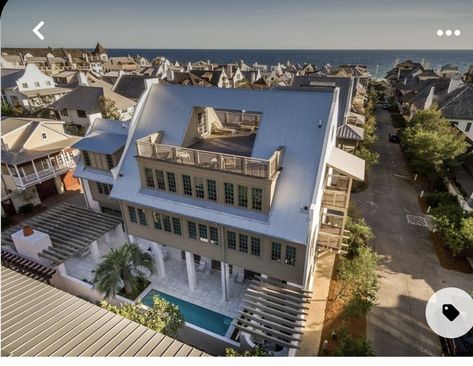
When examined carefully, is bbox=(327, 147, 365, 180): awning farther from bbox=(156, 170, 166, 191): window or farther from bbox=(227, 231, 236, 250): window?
bbox=(156, 170, 166, 191): window

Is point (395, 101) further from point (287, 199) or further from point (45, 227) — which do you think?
point (45, 227)

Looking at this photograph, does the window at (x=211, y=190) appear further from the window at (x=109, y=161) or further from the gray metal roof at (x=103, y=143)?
the window at (x=109, y=161)

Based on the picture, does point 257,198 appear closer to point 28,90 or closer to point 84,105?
point 84,105

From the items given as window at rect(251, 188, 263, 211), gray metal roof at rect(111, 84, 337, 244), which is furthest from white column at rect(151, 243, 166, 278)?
window at rect(251, 188, 263, 211)

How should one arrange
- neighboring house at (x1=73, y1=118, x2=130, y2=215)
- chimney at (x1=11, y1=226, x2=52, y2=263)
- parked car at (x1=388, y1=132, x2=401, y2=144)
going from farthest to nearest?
parked car at (x1=388, y1=132, x2=401, y2=144), neighboring house at (x1=73, y1=118, x2=130, y2=215), chimney at (x1=11, y1=226, x2=52, y2=263)

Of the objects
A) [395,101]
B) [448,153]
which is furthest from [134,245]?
[395,101]
